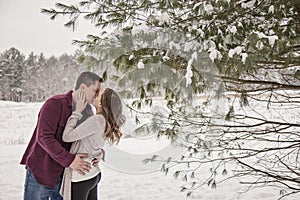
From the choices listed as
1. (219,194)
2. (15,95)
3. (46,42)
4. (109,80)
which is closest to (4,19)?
(46,42)

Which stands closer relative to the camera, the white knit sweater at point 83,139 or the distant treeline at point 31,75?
the white knit sweater at point 83,139

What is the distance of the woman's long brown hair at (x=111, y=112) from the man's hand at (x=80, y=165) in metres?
0.10

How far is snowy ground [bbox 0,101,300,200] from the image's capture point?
2010mm

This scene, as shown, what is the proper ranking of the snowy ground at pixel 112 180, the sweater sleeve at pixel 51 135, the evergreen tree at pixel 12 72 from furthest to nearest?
the snowy ground at pixel 112 180 → the evergreen tree at pixel 12 72 → the sweater sleeve at pixel 51 135

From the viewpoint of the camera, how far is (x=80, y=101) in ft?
3.18

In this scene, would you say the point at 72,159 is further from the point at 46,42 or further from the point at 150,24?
the point at 46,42

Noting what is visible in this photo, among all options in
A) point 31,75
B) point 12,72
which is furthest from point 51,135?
point 12,72

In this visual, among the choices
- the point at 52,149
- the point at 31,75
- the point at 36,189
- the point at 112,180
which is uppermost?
the point at 31,75

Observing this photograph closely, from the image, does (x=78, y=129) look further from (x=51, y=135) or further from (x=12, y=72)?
(x=12, y=72)

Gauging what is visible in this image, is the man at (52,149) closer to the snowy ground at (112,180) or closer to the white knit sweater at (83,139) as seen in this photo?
the white knit sweater at (83,139)

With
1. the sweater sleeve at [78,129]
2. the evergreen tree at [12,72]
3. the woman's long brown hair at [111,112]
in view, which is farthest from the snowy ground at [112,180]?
the sweater sleeve at [78,129]

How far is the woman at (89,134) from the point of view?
0.94 meters

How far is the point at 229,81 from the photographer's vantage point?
A: 4.22ft

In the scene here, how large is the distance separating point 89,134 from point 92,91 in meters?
0.13
